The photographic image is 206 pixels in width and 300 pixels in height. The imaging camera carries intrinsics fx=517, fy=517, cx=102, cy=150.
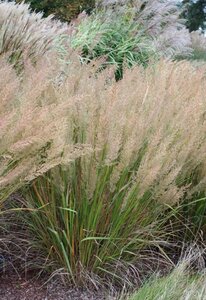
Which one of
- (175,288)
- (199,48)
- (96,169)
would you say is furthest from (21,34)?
(199,48)

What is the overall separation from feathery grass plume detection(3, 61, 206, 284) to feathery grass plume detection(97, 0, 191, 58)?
5.23 meters

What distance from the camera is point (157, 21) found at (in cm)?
879

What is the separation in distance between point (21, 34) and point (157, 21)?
4172 millimetres

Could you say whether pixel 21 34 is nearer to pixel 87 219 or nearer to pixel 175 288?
pixel 87 219

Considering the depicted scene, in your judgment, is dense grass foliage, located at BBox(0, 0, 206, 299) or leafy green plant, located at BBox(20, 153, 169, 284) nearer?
dense grass foliage, located at BBox(0, 0, 206, 299)

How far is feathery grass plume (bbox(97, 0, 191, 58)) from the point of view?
841 centimetres

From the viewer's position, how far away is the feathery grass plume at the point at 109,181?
269 centimetres

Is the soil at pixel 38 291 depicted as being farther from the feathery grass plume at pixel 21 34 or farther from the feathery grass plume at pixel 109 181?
the feathery grass plume at pixel 21 34

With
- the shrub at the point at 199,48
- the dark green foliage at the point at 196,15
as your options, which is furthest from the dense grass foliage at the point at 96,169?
the dark green foliage at the point at 196,15

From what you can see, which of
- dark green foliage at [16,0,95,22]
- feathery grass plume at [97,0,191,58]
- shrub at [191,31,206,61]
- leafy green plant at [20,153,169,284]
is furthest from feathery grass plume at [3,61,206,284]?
shrub at [191,31,206,61]

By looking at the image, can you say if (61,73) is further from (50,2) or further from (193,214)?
(50,2)

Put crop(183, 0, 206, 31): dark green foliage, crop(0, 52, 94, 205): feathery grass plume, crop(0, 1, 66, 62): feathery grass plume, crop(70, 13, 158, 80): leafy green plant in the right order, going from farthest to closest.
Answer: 1. crop(183, 0, 206, 31): dark green foliage
2. crop(70, 13, 158, 80): leafy green plant
3. crop(0, 1, 66, 62): feathery grass plume
4. crop(0, 52, 94, 205): feathery grass plume

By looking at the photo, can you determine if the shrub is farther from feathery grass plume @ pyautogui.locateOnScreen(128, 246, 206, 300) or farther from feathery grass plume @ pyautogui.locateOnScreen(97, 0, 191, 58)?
feathery grass plume @ pyautogui.locateOnScreen(128, 246, 206, 300)

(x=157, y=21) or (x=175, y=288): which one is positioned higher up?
(x=157, y=21)
